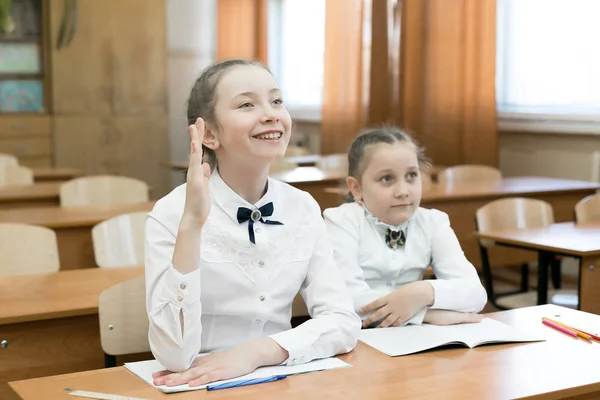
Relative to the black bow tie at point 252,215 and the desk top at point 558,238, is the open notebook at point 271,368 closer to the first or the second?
the black bow tie at point 252,215

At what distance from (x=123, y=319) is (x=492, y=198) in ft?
9.36

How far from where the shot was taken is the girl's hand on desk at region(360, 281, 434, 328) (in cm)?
182

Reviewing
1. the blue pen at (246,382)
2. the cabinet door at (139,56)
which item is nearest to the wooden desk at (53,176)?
the cabinet door at (139,56)

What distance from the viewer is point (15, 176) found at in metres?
5.01

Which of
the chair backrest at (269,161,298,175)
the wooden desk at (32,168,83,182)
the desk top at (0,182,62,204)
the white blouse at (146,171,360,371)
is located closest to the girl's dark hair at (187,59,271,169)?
the white blouse at (146,171,360,371)

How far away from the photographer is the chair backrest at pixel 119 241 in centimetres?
288

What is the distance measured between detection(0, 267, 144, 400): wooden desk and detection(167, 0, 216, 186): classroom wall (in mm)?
5371

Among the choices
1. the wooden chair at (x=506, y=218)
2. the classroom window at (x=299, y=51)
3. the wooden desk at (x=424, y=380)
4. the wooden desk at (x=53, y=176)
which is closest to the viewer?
the wooden desk at (x=424, y=380)

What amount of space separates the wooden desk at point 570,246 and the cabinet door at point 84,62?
457 centimetres

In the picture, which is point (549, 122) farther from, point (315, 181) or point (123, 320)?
point (123, 320)

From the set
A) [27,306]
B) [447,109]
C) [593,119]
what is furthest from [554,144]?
[27,306]

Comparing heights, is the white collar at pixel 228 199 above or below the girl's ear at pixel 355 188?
above

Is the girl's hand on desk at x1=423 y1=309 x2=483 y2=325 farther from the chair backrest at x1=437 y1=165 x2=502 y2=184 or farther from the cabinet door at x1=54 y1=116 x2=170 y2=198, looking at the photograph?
the cabinet door at x1=54 y1=116 x2=170 y2=198

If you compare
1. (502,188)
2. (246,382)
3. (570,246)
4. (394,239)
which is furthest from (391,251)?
(502,188)
